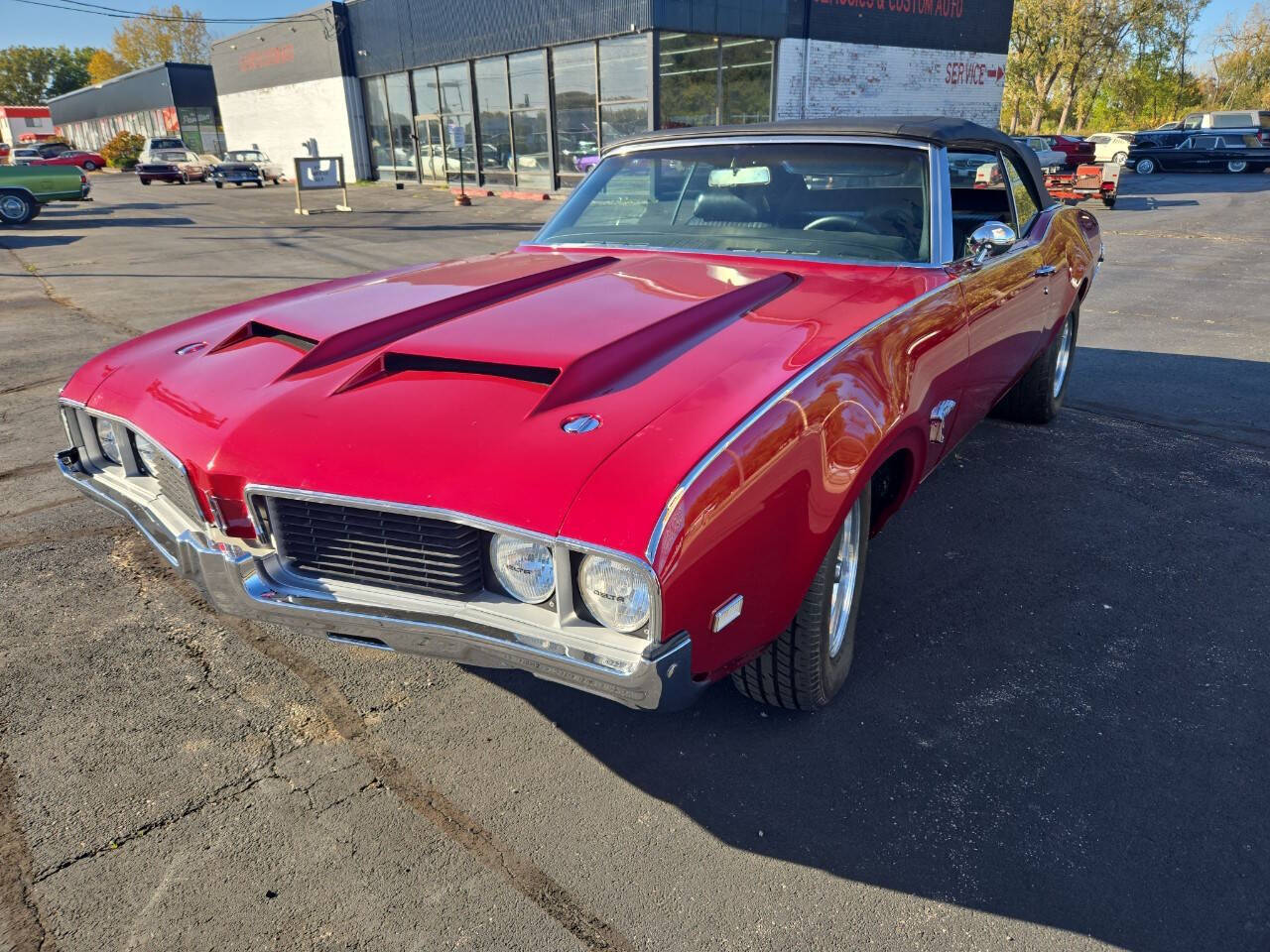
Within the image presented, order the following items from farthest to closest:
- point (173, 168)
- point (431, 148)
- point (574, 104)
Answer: point (173, 168) → point (431, 148) → point (574, 104)

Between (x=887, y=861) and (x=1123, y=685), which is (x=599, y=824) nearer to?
(x=887, y=861)

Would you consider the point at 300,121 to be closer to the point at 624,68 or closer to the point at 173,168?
the point at 173,168

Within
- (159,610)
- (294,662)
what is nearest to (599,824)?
(294,662)

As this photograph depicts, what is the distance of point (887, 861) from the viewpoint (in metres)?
2.12

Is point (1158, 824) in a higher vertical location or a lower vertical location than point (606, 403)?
lower

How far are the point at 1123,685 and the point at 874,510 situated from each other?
92 cm

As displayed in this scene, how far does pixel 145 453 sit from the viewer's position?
2.75 m

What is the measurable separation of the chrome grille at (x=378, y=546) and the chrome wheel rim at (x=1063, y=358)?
417cm

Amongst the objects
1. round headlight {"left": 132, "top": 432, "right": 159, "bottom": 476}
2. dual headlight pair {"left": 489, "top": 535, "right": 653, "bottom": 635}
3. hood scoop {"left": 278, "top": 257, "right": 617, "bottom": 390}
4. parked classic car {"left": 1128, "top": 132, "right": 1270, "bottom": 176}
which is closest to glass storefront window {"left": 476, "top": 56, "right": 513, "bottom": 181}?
parked classic car {"left": 1128, "top": 132, "right": 1270, "bottom": 176}

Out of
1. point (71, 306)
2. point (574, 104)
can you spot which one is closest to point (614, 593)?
point (71, 306)

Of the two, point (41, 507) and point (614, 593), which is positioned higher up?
point (614, 593)

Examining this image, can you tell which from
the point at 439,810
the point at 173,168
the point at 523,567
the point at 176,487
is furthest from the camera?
the point at 173,168

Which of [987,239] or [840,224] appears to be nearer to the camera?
[987,239]

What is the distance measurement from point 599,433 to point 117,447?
1.73 metres
